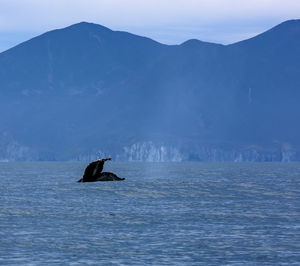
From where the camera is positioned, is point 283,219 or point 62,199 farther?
point 62,199

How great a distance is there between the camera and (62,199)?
95312mm

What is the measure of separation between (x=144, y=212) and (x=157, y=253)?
27.0 m

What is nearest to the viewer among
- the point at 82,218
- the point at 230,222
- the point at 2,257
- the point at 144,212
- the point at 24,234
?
the point at 2,257

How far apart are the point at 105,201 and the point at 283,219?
29034mm

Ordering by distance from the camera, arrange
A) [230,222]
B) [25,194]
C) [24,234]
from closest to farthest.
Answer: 1. [24,234]
2. [230,222]
3. [25,194]

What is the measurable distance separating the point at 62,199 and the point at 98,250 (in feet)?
147

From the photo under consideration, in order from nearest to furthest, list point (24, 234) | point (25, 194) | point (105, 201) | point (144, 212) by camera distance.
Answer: point (24, 234)
point (144, 212)
point (105, 201)
point (25, 194)

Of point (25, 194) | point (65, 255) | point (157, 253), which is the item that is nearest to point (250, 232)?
point (157, 253)

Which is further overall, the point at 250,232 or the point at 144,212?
the point at 144,212

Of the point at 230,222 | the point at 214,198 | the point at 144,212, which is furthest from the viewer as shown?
the point at 214,198

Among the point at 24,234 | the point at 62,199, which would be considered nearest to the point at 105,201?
the point at 62,199

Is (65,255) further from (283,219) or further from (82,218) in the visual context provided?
(283,219)

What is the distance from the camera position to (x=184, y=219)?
6938 centimetres

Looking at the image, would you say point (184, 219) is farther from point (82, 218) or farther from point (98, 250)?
point (98, 250)
